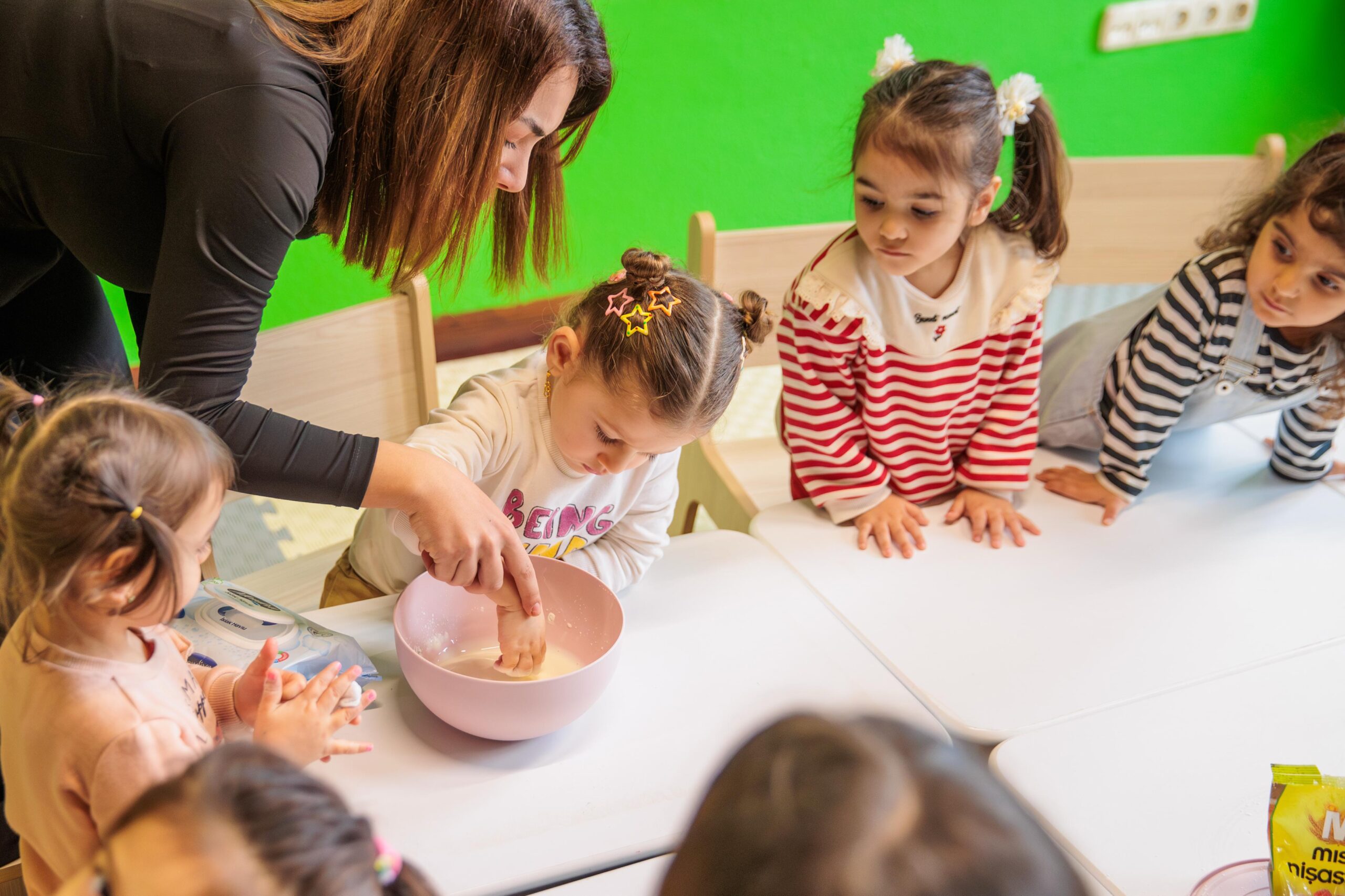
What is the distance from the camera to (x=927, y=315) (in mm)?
1283

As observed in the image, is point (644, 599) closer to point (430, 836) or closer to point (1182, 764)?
point (430, 836)

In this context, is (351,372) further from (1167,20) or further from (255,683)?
(1167,20)

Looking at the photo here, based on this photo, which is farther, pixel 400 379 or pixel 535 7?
pixel 400 379

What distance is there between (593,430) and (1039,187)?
0.70m

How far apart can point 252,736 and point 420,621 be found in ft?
0.69

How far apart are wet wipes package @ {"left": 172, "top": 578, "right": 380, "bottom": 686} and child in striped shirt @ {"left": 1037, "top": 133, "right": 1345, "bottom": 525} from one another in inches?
35.9

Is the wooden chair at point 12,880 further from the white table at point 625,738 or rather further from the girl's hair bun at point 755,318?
the girl's hair bun at point 755,318

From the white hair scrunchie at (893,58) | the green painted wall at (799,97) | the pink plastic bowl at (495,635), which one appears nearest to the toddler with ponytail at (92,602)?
the pink plastic bowl at (495,635)

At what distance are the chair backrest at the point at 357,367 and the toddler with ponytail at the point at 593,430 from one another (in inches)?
8.0

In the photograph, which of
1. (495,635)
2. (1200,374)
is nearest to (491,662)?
(495,635)

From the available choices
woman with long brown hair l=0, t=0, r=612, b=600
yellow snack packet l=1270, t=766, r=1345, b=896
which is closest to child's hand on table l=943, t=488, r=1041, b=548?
yellow snack packet l=1270, t=766, r=1345, b=896

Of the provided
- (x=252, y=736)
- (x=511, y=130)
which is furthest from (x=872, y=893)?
(x=511, y=130)

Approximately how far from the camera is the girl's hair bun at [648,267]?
1.00m

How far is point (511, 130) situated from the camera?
2.81 feet
